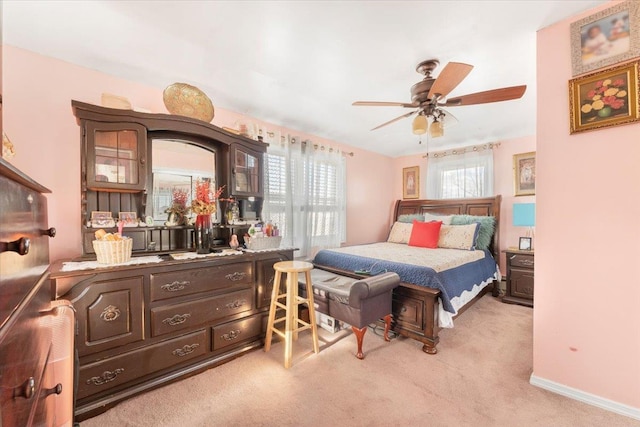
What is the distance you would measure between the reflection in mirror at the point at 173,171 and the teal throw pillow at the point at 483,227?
3.62 meters

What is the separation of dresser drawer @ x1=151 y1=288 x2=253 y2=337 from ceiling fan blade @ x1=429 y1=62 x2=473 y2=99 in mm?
2173

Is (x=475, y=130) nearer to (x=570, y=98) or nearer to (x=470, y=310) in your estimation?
(x=570, y=98)

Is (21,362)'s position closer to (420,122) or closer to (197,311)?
(197,311)

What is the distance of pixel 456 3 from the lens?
1.52m

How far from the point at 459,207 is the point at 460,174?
597mm

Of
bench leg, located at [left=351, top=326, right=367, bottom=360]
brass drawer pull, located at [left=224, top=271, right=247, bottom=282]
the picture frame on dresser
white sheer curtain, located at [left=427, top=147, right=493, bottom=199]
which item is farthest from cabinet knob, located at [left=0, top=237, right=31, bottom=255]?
white sheer curtain, located at [left=427, top=147, right=493, bottom=199]

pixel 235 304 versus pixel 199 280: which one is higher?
pixel 199 280

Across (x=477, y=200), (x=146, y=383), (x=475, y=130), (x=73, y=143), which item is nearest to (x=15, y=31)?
(x=73, y=143)

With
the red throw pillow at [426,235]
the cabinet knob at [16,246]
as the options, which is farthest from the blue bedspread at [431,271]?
the cabinet knob at [16,246]

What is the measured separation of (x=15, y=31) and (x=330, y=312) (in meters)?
Result: 3.04

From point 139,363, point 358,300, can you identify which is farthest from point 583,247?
point 139,363

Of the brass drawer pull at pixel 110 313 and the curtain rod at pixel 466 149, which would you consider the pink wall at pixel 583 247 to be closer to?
the curtain rod at pixel 466 149

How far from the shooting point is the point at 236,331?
7.28ft

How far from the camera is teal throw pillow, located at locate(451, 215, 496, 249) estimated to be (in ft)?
12.4
